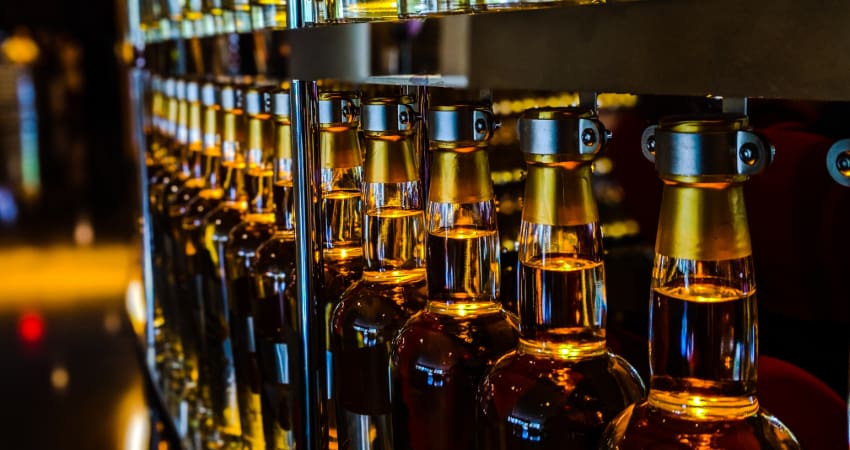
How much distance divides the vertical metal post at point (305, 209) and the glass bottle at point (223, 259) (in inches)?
11.4

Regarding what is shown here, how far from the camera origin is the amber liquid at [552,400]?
1.48 ft

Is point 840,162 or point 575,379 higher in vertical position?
point 840,162

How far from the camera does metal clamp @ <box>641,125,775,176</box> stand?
0.32 metres

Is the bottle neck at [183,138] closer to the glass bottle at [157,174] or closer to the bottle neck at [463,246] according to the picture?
→ the glass bottle at [157,174]

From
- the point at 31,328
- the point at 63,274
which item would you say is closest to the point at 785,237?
the point at 31,328

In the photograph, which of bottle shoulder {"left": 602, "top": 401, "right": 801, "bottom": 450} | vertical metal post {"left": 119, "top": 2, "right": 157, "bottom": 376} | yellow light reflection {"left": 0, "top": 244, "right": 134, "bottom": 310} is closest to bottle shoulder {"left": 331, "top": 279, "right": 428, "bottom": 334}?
bottle shoulder {"left": 602, "top": 401, "right": 801, "bottom": 450}

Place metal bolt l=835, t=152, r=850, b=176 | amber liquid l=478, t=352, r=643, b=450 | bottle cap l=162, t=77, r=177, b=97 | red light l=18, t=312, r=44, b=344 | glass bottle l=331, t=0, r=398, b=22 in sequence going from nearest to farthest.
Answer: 1. metal bolt l=835, t=152, r=850, b=176
2. amber liquid l=478, t=352, r=643, b=450
3. glass bottle l=331, t=0, r=398, b=22
4. bottle cap l=162, t=77, r=177, b=97
5. red light l=18, t=312, r=44, b=344

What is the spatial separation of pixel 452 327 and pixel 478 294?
0.03 metres

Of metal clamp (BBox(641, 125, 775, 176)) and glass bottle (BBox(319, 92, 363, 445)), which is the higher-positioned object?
metal clamp (BBox(641, 125, 775, 176))

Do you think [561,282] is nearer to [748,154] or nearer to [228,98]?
[748,154]

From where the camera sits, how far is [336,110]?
25.6 inches

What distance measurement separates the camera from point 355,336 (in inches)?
23.9

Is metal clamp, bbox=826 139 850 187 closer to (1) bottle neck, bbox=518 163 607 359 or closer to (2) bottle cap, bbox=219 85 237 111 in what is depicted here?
(1) bottle neck, bbox=518 163 607 359

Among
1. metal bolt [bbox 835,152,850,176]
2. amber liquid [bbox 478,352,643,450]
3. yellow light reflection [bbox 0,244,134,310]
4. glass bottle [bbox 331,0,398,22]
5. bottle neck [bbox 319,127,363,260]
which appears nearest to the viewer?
metal bolt [bbox 835,152,850,176]
